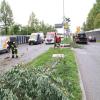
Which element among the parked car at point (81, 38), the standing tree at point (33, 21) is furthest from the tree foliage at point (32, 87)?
the standing tree at point (33, 21)

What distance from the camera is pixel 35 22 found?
11519 centimetres

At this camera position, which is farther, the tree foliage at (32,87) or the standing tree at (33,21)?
the standing tree at (33,21)

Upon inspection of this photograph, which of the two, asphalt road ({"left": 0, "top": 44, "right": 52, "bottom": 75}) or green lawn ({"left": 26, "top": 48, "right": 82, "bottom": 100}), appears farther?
asphalt road ({"left": 0, "top": 44, "right": 52, "bottom": 75})

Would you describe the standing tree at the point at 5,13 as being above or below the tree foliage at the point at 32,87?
above

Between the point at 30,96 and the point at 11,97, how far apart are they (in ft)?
1.53

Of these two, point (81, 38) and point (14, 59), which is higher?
point (81, 38)

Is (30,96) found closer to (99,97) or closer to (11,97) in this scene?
(11,97)

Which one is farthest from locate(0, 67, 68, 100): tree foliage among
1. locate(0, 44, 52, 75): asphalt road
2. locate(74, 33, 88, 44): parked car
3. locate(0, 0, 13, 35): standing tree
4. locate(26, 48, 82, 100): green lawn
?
locate(0, 0, 13, 35): standing tree

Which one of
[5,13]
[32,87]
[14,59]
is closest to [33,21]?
[5,13]

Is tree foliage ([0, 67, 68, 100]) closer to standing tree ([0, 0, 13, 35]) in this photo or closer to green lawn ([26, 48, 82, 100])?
green lawn ([26, 48, 82, 100])

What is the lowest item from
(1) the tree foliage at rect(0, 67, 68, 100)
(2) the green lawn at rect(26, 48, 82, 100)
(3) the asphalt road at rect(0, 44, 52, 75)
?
(3) the asphalt road at rect(0, 44, 52, 75)

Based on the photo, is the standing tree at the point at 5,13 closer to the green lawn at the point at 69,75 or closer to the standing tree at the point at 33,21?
the standing tree at the point at 33,21

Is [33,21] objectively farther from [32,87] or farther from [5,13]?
[32,87]

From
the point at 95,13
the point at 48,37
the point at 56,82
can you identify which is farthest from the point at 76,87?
the point at 95,13
